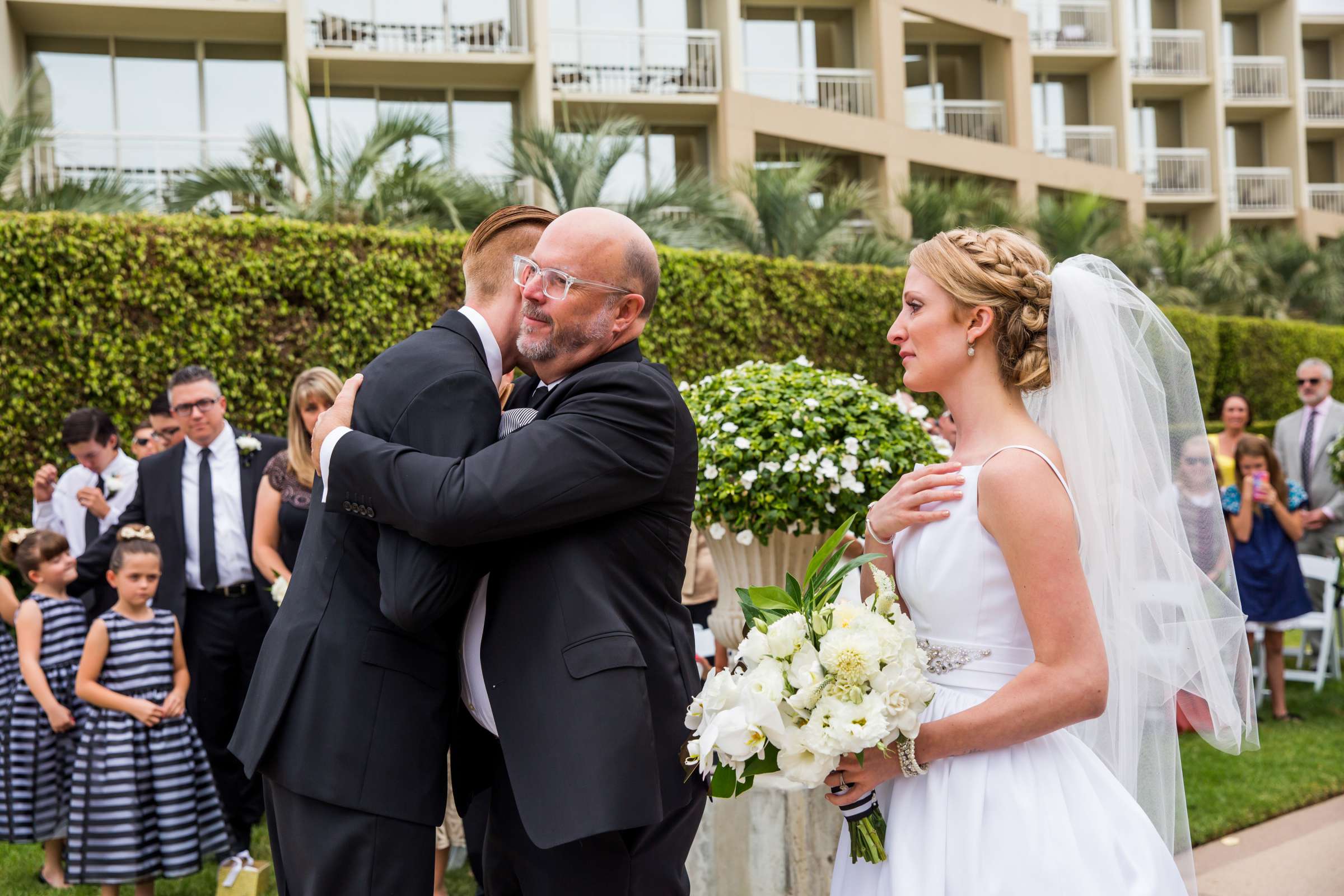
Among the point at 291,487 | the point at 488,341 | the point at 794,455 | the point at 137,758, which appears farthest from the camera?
the point at 291,487

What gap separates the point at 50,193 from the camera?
1170 centimetres

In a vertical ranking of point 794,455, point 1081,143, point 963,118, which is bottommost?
point 794,455

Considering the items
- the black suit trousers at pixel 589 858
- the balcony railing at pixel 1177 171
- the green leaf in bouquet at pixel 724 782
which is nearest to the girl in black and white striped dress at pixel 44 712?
the black suit trousers at pixel 589 858

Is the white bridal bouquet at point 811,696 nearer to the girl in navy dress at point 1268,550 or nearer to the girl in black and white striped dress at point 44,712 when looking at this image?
the girl in black and white striped dress at point 44,712

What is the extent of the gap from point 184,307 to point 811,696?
8.29 metres

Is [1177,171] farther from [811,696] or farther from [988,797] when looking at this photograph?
[811,696]

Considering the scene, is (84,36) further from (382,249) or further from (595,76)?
(382,249)

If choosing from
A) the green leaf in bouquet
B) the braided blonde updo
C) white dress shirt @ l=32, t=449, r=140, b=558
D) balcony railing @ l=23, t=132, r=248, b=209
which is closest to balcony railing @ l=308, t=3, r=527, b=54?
balcony railing @ l=23, t=132, r=248, b=209

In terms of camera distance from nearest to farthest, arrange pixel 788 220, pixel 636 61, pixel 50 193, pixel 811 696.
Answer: pixel 811 696, pixel 50 193, pixel 788 220, pixel 636 61

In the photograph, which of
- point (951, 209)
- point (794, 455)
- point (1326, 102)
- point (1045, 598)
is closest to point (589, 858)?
point (1045, 598)

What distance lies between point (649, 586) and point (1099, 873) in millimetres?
1110

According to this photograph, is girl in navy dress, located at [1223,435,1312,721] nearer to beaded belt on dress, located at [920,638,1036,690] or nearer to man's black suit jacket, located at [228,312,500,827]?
beaded belt on dress, located at [920,638,1036,690]

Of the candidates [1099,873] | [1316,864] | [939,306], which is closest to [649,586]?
[939,306]

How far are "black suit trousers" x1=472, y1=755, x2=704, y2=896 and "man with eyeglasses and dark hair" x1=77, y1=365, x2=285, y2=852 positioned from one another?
363 centimetres
